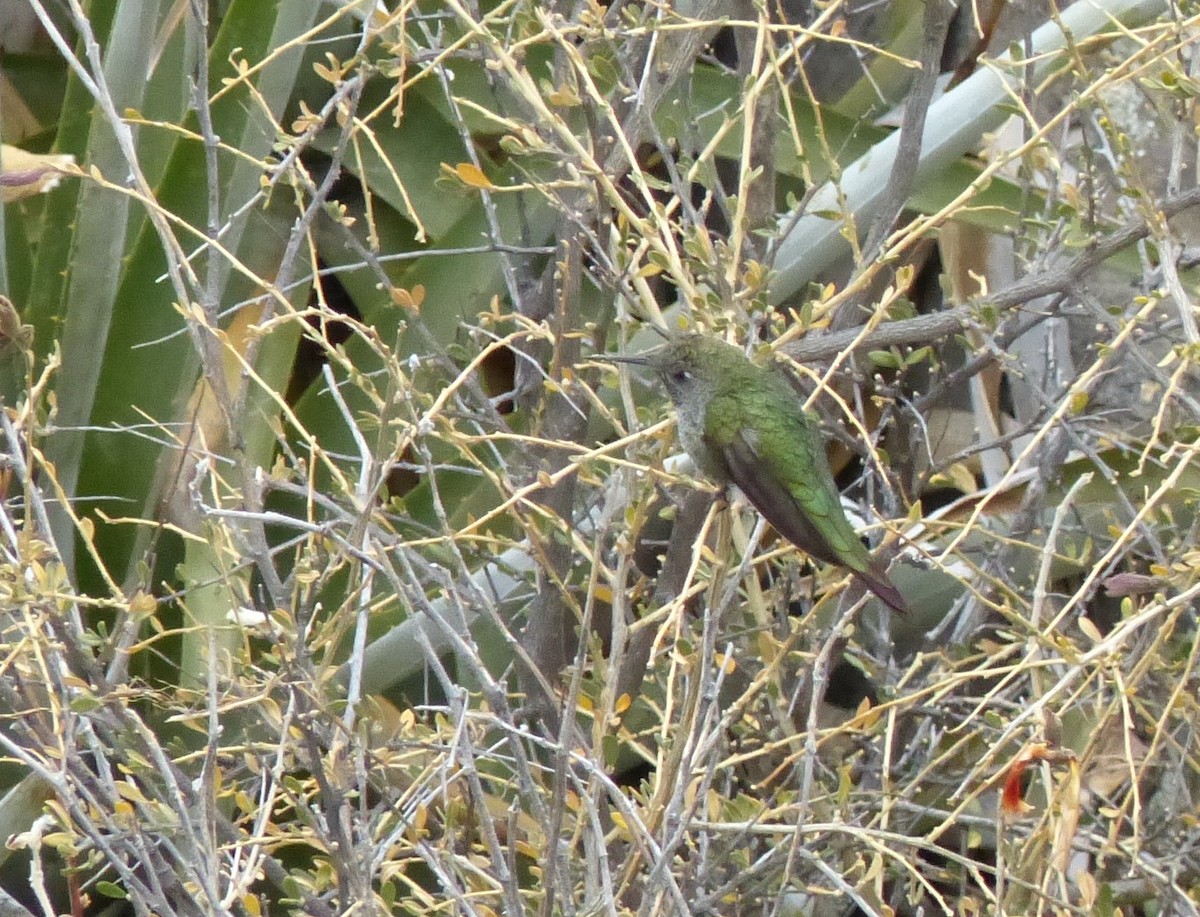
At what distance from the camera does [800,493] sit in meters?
1.87

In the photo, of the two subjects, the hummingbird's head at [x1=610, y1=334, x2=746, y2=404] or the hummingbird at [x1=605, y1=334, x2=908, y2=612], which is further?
the hummingbird's head at [x1=610, y1=334, x2=746, y2=404]

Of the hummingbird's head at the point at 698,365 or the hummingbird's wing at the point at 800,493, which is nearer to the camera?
the hummingbird's wing at the point at 800,493

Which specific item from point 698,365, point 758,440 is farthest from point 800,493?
point 698,365

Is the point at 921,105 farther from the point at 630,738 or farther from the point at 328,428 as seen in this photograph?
the point at 328,428

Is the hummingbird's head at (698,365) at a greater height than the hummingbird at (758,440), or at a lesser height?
greater

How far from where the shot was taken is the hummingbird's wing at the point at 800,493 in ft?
5.49

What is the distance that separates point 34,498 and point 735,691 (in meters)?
1.07

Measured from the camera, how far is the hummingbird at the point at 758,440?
172 cm

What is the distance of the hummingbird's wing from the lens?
5.49ft

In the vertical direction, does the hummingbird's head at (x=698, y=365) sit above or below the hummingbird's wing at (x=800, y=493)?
above

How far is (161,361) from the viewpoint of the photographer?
2.37 meters

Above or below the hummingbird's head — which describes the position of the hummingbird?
below

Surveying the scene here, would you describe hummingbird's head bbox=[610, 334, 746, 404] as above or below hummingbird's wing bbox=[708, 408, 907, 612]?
above

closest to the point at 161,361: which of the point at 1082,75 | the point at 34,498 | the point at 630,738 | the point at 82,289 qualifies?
the point at 82,289
